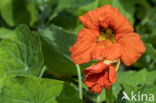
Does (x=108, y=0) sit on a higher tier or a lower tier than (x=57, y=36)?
higher

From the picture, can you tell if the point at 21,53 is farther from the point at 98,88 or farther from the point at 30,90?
the point at 98,88

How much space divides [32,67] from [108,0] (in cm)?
37

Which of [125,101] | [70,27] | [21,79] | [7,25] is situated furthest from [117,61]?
[7,25]

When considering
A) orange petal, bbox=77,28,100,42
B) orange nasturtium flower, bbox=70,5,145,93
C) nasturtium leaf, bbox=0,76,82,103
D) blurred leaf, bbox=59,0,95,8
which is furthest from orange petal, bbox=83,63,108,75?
blurred leaf, bbox=59,0,95,8

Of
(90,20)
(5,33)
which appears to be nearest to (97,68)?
(90,20)

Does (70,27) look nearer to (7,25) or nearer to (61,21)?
(61,21)

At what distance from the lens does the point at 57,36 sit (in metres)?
1.27

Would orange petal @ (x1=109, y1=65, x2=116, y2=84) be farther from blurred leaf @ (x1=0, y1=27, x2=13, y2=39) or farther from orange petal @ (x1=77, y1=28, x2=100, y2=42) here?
blurred leaf @ (x1=0, y1=27, x2=13, y2=39)

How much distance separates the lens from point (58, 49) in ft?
4.22

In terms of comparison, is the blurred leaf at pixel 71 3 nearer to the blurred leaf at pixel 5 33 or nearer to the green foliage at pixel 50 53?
the green foliage at pixel 50 53

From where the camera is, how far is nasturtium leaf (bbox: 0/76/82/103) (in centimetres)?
112

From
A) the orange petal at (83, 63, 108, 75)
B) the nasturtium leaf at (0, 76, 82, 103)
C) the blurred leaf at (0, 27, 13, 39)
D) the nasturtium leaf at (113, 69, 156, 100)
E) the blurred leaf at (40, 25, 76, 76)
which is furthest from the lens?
the blurred leaf at (0, 27, 13, 39)

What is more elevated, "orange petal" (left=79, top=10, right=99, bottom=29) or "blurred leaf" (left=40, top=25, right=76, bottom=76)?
"orange petal" (left=79, top=10, right=99, bottom=29)

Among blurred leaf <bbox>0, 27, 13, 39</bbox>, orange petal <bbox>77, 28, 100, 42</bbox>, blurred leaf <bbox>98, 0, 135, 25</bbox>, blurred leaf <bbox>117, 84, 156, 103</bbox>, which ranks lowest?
blurred leaf <bbox>0, 27, 13, 39</bbox>
